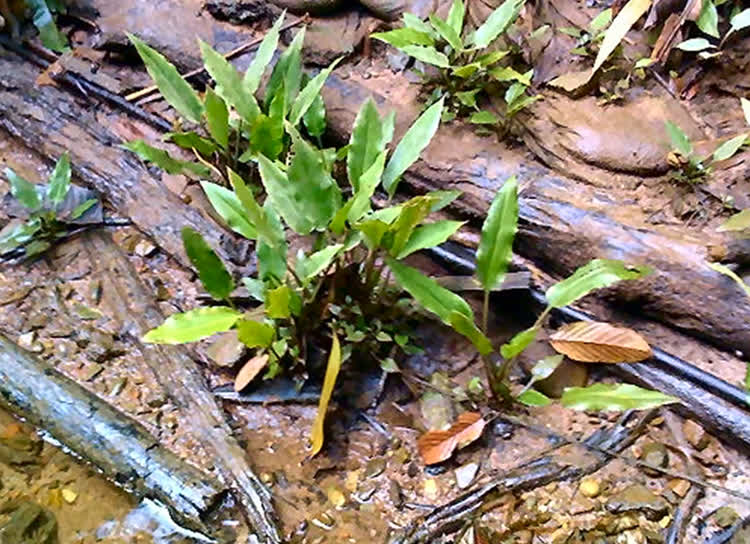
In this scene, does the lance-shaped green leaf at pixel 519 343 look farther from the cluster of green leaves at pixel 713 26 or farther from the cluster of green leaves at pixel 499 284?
the cluster of green leaves at pixel 713 26

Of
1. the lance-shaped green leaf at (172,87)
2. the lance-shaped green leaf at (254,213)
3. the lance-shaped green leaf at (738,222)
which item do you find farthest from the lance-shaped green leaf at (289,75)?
the lance-shaped green leaf at (738,222)

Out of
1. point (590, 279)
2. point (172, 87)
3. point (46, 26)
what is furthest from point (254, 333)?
point (46, 26)

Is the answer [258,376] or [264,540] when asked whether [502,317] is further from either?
[264,540]

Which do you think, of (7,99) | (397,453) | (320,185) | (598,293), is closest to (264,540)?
(397,453)

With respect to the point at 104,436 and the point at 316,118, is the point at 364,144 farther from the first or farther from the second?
the point at 104,436

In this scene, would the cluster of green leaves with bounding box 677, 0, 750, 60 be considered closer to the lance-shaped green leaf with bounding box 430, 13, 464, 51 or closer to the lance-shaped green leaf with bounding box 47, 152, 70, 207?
the lance-shaped green leaf with bounding box 430, 13, 464, 51
